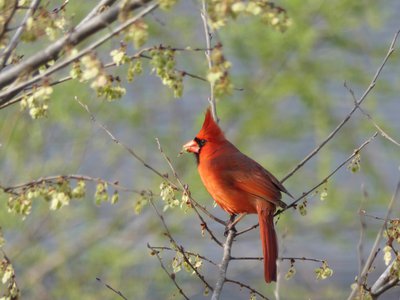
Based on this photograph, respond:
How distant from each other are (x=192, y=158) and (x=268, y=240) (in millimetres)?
3297

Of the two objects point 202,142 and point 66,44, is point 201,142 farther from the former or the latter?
point 66,44

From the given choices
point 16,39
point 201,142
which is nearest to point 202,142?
point 201,142

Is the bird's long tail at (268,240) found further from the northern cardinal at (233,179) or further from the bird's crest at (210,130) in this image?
the bird's crest at (210,130)

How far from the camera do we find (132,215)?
728 centimetres

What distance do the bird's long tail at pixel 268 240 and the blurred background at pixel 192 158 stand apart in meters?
2.80

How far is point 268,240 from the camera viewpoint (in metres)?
3.72

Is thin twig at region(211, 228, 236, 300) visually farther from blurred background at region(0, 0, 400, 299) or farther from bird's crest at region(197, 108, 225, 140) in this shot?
blurred background at region(0, 0, 400, 299)

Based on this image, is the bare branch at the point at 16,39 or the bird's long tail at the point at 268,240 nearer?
the bare branch at the point at 16,39

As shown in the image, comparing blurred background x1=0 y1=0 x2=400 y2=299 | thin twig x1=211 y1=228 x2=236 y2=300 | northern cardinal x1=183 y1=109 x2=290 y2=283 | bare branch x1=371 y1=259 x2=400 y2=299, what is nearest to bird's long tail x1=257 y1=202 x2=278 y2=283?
northern cardinal x1=183 y1=109 x2=290 y2=283

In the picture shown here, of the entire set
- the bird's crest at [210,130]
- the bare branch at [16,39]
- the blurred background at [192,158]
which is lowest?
the blurred background at [192,158]

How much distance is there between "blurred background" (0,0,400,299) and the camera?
275 inches

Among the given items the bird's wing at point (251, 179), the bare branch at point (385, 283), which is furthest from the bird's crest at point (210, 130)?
the bare branch at point (385, 283)

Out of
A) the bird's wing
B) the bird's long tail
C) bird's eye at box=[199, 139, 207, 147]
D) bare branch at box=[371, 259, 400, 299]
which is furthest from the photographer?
bird's eye at box=[199, 139, 207, 147]

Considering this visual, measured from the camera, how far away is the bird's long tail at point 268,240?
3.50 metres
